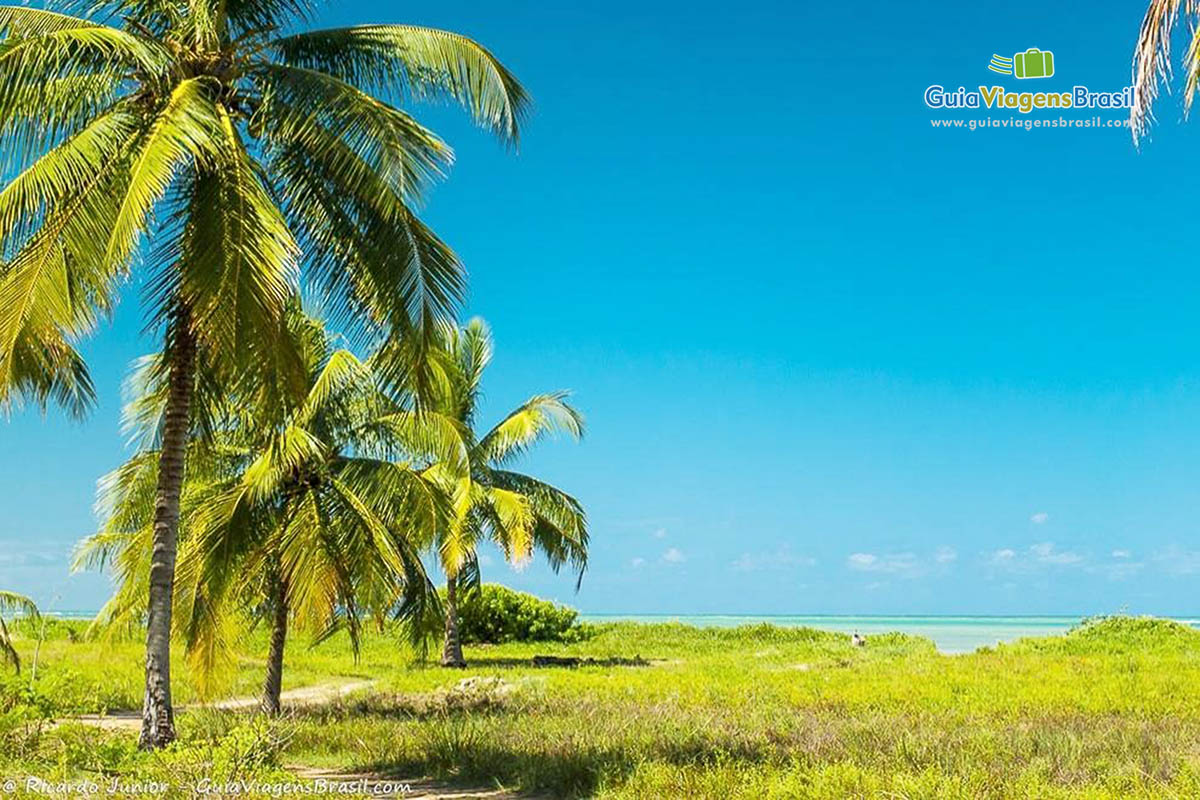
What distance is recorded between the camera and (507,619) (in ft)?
107

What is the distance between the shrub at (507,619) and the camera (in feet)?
106

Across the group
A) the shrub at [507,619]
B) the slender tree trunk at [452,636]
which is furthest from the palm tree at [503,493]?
the shrub at [507,619]

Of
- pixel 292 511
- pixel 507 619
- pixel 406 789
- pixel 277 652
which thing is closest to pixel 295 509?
pixel 292 511

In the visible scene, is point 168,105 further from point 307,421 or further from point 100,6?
point 307,421

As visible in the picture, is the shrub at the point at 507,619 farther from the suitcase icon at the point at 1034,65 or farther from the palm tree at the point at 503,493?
the suitcase icon at the point at 1034,65

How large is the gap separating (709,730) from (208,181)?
7.28 metres

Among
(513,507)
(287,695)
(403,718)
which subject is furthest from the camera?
(513,507)

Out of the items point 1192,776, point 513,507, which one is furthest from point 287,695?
point 1192,776

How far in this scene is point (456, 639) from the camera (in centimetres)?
2458

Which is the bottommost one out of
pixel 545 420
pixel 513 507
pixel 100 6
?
pixel 513 507

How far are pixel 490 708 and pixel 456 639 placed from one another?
992 cm

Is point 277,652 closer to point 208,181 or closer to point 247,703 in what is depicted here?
point 247,703

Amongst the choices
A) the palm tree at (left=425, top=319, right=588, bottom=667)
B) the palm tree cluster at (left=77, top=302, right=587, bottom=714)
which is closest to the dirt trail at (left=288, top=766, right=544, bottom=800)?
the palm tree cluster at (left=77, top=302, right=587, bottom=714)

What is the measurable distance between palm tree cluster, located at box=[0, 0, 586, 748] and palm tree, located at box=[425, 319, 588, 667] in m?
7.85
